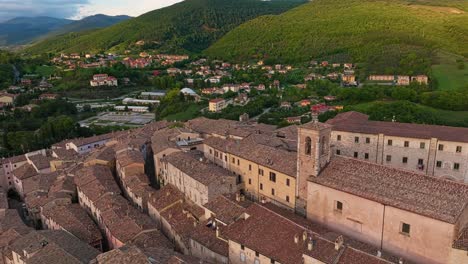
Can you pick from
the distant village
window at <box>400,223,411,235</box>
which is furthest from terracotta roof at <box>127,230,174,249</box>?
Result: window at <box>400,223,411,235</box>

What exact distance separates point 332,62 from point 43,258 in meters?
118

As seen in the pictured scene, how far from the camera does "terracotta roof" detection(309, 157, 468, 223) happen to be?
22672 mm

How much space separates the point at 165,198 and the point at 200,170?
452 centimetres

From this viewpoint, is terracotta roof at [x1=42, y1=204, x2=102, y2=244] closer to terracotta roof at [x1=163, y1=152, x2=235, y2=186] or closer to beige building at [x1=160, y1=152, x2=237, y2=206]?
beige building at [x1=160, y1=152, x2=237, y2=206]

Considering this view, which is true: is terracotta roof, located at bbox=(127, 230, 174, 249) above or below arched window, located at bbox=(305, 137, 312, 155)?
below

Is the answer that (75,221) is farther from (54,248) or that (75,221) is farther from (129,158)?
(129,158)

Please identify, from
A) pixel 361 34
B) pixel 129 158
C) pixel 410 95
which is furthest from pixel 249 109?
pixel 361 34

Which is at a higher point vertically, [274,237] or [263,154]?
[263,154]

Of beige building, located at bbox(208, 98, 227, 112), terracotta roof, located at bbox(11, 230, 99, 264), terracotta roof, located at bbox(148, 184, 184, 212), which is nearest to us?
terracotta roof, located at bbox(11, 230, 99, 264)

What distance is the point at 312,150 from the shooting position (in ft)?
94.8

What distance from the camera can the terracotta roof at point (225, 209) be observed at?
95.6 ft

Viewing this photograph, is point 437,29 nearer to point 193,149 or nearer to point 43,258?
point 193,149

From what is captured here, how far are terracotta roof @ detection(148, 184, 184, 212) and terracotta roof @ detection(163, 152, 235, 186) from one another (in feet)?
7.79

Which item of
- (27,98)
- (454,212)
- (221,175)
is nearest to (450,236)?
(454,212)
